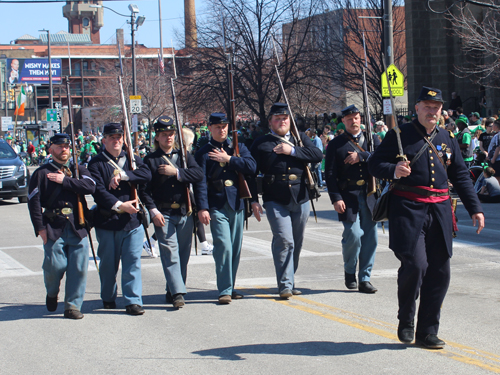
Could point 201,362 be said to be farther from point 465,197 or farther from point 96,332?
point 465,197

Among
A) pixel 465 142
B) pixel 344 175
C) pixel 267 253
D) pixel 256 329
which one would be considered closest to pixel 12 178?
pixel 267 253

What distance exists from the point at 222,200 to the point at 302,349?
223cm

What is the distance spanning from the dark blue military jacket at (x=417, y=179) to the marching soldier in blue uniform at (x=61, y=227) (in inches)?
118

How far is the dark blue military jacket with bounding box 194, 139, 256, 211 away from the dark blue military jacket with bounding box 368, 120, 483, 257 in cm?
192

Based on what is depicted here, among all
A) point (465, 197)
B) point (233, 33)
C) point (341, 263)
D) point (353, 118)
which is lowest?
point (341, 263)

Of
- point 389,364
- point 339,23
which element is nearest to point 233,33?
point 339,23

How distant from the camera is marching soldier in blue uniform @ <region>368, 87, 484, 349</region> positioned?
5363 mm

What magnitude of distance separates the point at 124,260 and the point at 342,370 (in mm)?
2815

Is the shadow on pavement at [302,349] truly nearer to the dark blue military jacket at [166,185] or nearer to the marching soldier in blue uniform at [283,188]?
the marching soldier in blue uniform at [283,188]

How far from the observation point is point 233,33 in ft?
98.5

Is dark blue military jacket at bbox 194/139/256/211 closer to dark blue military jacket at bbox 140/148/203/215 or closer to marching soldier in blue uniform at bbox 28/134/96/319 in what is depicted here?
dark blue military jacket at bbox 140/148/203/215

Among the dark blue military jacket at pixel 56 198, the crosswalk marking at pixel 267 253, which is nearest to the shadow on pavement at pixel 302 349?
the dark blue military jacket at pixel 56 198

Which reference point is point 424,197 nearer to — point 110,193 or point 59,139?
point 110,193

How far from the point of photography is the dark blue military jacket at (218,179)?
7242mm
